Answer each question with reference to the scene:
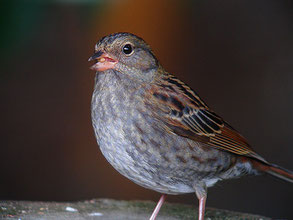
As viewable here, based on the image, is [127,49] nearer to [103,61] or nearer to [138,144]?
[103,61]

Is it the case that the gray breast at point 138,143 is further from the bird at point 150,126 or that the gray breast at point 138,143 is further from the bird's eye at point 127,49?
the bird's eye at point 127,49

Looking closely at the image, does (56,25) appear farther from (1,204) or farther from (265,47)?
(1,204)

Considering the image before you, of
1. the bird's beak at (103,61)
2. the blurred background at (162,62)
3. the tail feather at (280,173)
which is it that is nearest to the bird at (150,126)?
the bird's beak at (103,61)

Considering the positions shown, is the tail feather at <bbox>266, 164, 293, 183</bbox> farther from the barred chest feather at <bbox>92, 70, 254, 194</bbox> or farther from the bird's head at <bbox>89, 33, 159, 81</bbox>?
the bird's head at <bbox>89, 33, 159, 81</bbox>

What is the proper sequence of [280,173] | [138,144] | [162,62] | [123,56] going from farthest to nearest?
[162,62]
[280,173]
[123,56]
[138,144]

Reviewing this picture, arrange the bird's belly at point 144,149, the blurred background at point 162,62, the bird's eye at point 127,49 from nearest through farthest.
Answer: the bird's belly at point 144,149
the bird's eye at point 127,49
the blurred background at point 162,62

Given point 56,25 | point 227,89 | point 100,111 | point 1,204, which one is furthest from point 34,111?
point 100,111

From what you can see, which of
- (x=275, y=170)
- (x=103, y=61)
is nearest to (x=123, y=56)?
(x=103, y=61)
